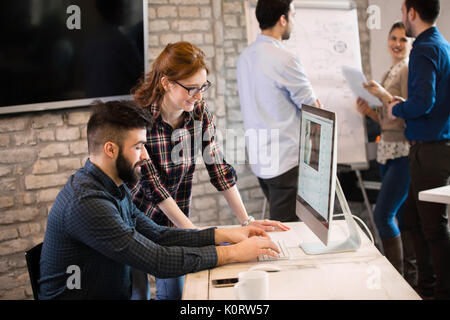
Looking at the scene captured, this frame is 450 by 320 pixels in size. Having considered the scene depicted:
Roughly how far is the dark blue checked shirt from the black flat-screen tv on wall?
5.08 ft

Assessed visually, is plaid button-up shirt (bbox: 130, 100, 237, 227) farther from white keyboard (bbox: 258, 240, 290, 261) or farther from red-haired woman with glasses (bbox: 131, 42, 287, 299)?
white keyboard (bbox: 258, 240, 290, 261)

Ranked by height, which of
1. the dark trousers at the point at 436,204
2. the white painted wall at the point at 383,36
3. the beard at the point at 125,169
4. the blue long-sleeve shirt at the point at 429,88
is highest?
the white painted wall at the point at 383,36

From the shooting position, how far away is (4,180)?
9.91 feet

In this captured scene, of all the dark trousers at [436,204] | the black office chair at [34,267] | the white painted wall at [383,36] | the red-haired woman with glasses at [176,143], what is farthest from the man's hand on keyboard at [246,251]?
the white painted wall at [383,36]

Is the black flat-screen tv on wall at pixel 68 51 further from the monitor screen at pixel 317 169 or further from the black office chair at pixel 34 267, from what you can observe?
the monitor screen at pixel 317 169

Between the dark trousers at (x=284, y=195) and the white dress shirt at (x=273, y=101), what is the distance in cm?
4

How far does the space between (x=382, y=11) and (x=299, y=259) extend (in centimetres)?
305

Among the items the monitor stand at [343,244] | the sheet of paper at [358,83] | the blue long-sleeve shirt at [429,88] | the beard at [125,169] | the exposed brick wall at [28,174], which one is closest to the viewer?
the beard at [125,169]

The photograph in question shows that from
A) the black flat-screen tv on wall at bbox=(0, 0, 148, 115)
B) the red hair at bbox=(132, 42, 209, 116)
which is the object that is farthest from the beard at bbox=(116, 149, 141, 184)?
the black flat-screen tv on wall at bbox=(0, 0, 148, 115)

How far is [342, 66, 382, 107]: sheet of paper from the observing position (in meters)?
3.33

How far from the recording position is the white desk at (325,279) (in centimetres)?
146

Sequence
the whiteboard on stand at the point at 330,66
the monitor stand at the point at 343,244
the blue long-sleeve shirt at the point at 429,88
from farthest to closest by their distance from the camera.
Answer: the whiteboard on stand at the point at 330,66, the blue long-sleeve shirt at the point at 429,88, the monitor stand at the point at 343,244

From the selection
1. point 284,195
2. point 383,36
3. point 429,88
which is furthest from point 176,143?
point 383,36
